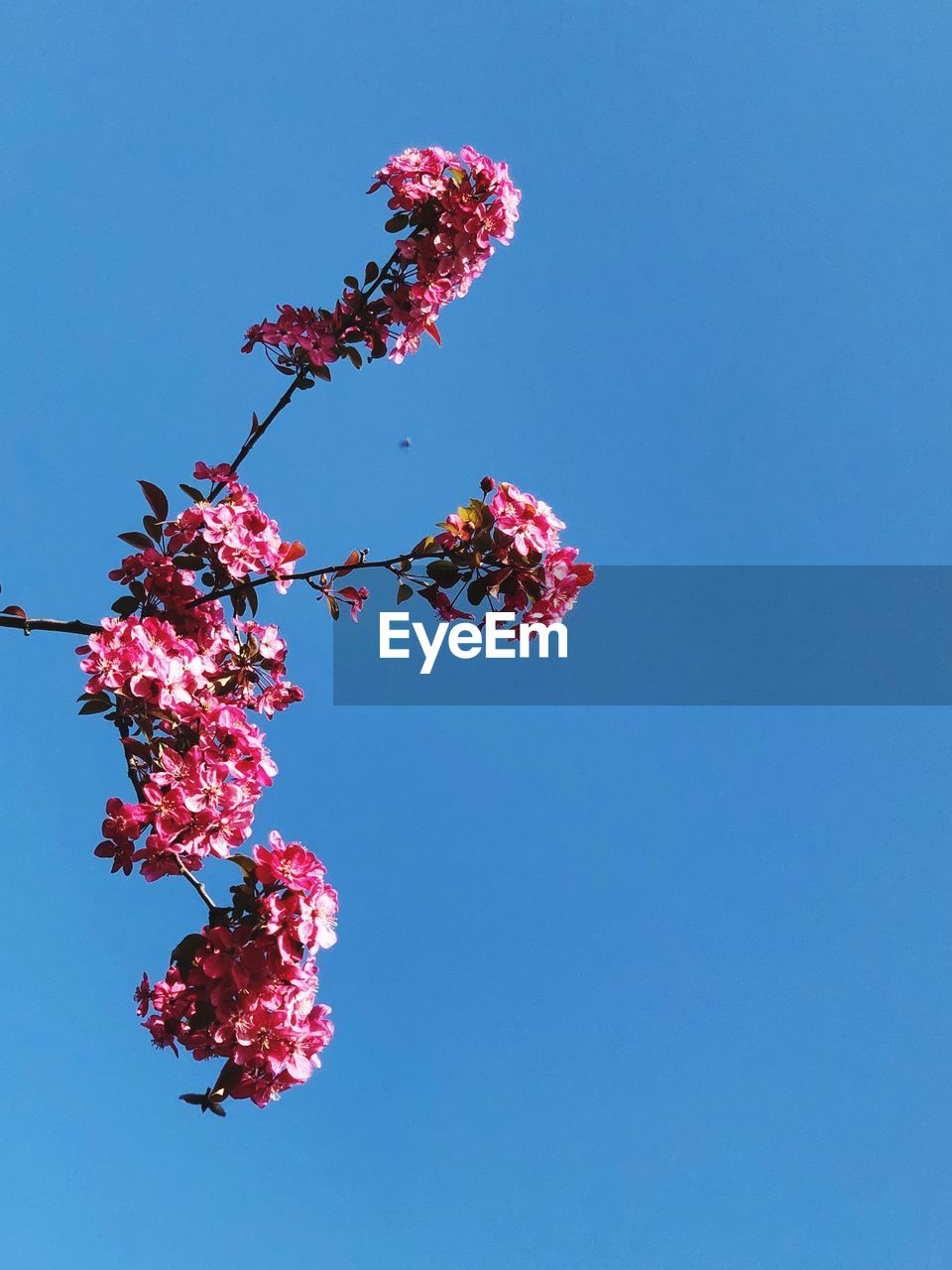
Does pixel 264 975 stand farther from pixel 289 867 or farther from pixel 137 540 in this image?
pixel 137 540

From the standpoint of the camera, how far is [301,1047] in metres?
2.88

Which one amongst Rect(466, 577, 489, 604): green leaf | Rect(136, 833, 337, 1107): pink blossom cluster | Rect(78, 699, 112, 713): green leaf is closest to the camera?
Rect(136, 833, 337, 1107): pink blossom cluster

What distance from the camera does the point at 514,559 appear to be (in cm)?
335

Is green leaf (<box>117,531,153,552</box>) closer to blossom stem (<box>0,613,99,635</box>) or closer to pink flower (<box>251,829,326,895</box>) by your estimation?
blossom stem (<box>0,613,99,635</box>)

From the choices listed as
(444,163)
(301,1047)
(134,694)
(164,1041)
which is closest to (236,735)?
(134,694)

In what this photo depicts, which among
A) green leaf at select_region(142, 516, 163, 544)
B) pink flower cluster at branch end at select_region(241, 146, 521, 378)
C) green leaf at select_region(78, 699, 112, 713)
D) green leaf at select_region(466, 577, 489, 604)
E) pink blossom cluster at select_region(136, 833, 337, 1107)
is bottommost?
pink blossom cluster at select_region(136, 833, 337, 1107)

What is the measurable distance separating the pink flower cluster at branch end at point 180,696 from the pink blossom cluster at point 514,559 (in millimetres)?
810

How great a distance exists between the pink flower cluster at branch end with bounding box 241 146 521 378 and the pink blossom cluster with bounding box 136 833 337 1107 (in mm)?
2392

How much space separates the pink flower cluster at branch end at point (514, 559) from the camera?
3.34 metres

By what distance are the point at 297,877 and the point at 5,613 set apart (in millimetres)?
1500

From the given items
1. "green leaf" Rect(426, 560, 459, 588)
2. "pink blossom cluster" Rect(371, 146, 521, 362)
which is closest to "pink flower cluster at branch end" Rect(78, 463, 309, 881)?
"green leaf" Rect(426, 560, 459, 588)

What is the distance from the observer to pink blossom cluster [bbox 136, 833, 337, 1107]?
278 cm

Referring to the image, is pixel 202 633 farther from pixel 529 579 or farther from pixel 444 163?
pixel 444 163

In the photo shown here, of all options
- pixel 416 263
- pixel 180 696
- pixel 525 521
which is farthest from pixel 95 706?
pixel 416 263
